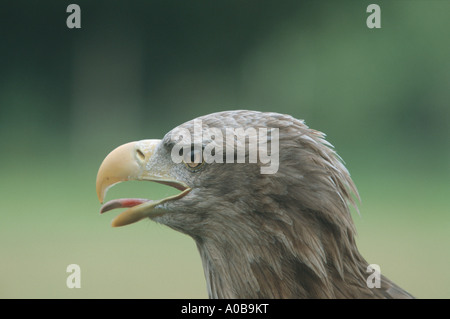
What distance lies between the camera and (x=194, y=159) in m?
1.25

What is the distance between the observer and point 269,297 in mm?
1229

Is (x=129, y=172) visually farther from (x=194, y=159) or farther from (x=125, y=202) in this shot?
(x=194, y=159)

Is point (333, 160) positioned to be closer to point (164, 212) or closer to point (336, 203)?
point (336, 203)

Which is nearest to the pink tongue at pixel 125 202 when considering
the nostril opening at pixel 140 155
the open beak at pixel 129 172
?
the open beak at pixel 129 172

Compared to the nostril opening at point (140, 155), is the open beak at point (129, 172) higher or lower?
lower

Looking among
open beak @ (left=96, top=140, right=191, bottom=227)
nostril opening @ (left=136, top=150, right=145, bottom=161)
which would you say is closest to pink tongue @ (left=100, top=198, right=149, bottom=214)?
open beak @ (left=96, top=140, right=191, bottom=227)

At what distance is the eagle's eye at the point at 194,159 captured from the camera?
1.24 meters

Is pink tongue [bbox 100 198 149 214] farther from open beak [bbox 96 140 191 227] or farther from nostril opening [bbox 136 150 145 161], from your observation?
nostril opening [bbox 136 150 145 161]

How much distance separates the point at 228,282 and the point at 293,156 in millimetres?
351

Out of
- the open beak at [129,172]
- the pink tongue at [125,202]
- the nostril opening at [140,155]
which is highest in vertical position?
the nostril opening at [140,155]

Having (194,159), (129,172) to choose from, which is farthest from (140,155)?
(194,159)

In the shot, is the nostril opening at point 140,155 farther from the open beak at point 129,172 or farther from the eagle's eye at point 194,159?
the eagle's eye at point 194,159

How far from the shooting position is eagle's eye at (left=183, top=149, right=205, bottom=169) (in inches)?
48.9

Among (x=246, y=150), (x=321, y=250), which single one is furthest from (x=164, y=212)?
(x=321, y=250)
